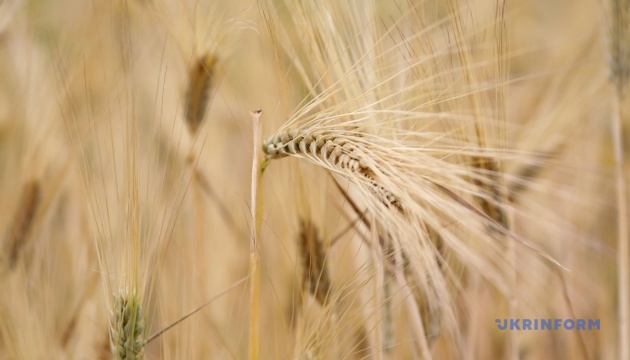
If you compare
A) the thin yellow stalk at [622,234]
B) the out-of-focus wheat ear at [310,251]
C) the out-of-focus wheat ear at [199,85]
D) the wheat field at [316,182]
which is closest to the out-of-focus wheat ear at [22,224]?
the wheat field at [316,182]

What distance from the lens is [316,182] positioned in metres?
0.69

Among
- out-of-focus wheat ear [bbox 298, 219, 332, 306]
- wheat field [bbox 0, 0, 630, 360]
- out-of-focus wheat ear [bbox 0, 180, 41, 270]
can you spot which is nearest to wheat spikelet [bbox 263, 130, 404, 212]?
wheat field [bbox 0, 0, 630, 360]

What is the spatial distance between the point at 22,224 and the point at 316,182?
0.44 meters

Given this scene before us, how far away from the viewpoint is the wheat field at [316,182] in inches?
22.2

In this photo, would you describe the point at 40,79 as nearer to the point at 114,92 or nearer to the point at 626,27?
the point at 114,92

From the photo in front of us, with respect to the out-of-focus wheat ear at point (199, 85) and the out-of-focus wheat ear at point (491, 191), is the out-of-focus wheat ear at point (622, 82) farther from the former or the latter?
the out-of-focus wheat ear at point (199, 85)

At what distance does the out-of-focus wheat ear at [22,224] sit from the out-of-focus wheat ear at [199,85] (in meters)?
0.26

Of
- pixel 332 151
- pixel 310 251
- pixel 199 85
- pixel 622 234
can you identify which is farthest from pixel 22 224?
pixel 622 234

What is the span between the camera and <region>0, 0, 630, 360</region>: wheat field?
564 millimetres

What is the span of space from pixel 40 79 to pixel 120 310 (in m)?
0.51

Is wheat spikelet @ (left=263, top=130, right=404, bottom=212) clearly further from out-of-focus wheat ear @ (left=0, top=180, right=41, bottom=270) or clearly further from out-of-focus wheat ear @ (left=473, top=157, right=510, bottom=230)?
out-of-focus wheat ear @ (left=0, top=180, right=41, bottom=270)

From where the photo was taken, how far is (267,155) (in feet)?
1.91

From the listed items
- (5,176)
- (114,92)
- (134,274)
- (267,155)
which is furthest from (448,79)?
(5,176)

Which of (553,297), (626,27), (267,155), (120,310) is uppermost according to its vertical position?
(626,27)
